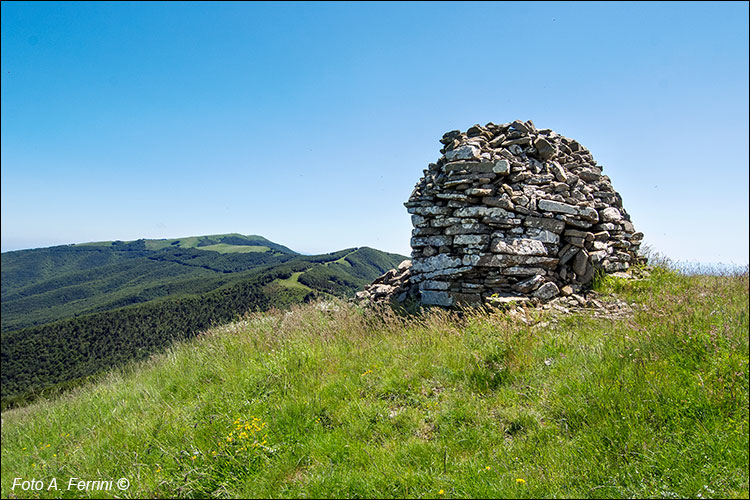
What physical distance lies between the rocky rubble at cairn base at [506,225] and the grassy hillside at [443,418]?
183cm

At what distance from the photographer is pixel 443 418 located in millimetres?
3785

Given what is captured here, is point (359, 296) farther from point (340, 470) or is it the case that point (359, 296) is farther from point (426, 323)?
point (340, 470)

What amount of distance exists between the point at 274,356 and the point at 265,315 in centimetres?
309

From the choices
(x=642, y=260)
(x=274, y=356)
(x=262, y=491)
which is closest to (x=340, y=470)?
(x=262, y=491)

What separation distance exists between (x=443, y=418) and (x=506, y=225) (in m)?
5.36

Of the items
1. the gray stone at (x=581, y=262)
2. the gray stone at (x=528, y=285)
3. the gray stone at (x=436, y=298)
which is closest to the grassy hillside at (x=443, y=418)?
the gray stone at (x=528, y=285)

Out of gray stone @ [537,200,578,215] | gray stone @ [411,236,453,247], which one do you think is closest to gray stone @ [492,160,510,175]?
gray stone @ [537,200,578,215]

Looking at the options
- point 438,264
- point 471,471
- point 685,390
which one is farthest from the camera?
point 438,264

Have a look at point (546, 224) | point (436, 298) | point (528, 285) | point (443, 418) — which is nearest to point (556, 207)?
point (546, 224)

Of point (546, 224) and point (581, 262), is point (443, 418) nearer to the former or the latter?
point (546, 224)

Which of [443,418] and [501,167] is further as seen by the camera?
[501,167]

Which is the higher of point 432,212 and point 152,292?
point 432,212

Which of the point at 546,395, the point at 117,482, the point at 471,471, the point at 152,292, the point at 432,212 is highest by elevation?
the point at 432,212

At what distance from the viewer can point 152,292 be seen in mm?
156875
